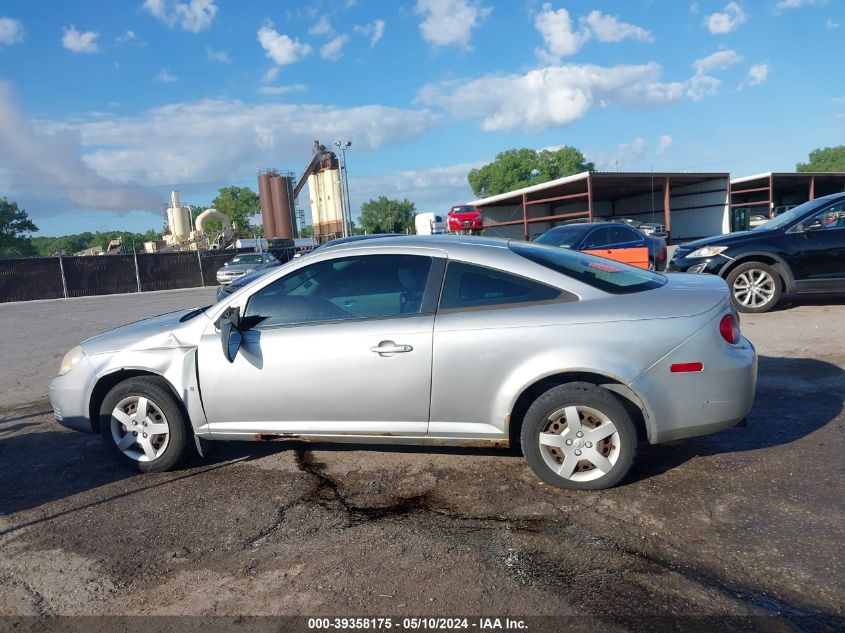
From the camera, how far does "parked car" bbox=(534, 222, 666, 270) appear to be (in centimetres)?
1249

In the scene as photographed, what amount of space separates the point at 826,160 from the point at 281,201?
110 m

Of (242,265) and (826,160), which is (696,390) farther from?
(826,160)

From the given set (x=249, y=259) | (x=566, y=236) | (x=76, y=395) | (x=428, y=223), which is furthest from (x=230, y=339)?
(x=428, y=223)

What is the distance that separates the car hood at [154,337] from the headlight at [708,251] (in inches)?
307

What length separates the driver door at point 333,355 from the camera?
4.02m

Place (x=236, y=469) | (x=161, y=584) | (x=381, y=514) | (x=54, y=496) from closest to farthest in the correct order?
(x=161, y=584)
(x=381, y=514)
(x=54, y=496)
(x=236, y=469)

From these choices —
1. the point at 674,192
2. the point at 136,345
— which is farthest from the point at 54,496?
the point at 674,192

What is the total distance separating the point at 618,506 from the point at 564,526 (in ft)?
1.39

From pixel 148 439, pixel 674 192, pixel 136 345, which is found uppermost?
pixel 674 192

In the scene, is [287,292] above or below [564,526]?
above

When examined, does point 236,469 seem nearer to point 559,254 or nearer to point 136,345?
point 136,345

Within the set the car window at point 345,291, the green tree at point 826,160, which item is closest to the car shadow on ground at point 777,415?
the car window at point 345,291

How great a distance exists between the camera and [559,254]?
4.48 meters

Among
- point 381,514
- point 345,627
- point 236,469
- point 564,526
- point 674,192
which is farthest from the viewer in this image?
point 674,192
